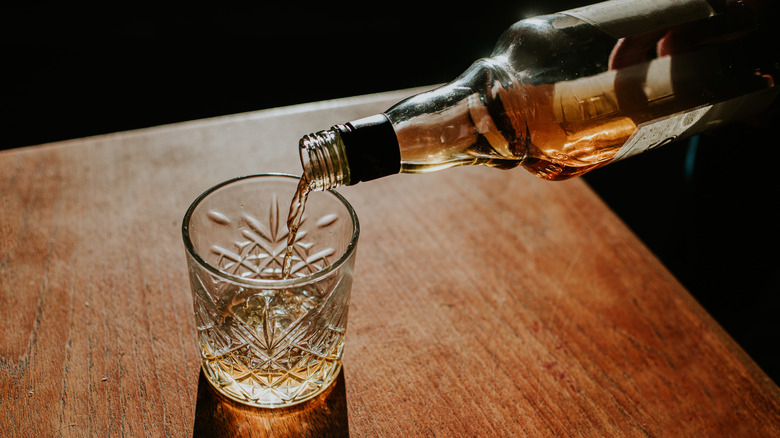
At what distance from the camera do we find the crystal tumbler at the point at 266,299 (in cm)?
53

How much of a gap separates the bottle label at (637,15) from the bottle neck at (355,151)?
0.25 meters

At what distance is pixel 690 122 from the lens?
0.65 meters

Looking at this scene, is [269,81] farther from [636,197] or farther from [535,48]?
[535,48]

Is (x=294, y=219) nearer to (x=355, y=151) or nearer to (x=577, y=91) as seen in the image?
(x=355, y=151)

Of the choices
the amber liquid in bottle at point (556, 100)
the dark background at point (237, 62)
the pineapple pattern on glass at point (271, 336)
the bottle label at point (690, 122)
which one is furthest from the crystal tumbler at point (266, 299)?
the dark background at point (237, 62)

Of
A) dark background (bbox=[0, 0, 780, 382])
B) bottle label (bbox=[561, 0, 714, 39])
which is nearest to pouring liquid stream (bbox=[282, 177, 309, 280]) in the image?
bottle label (bbox=[561, 0, 714, 39])

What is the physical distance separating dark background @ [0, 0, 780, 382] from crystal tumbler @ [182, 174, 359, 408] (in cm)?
113

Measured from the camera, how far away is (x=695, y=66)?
0.63 metres

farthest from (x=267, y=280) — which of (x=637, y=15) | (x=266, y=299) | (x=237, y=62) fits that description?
(x=237, y=62)

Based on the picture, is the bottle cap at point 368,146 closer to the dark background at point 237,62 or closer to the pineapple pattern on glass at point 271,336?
the pineapple pattern on glass at point 271,336

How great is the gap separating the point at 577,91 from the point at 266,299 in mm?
347

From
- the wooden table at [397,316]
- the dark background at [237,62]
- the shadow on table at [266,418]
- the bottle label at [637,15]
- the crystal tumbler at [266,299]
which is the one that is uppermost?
the bottle label at [637,15]

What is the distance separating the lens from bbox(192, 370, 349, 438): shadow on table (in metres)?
0.56

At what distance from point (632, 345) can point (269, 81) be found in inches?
73.4
